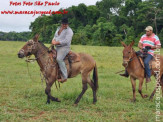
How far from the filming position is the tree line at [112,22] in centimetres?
5050

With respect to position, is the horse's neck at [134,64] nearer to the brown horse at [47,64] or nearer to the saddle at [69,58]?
the brown horse at [47,64]

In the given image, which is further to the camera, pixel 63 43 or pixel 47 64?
pixel 47 64

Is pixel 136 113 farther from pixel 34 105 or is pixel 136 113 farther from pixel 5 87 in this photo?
pixel 5 87

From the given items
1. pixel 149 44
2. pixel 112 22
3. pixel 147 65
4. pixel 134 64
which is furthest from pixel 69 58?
pixel 112 22

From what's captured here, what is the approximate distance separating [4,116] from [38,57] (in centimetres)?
233

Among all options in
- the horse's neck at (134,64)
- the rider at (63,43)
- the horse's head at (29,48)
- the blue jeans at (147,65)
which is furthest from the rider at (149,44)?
the horse's head at (29,48)

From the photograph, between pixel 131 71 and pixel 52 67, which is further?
pixel 131 71

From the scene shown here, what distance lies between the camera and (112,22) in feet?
196

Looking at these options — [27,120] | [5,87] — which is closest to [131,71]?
[27,120]

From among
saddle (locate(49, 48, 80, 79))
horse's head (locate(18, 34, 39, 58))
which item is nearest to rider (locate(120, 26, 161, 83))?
saddle (locate(49, 48, 80, 79))

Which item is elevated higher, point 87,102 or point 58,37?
point 58,37

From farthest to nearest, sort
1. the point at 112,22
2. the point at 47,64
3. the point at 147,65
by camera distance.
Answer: the point at 112,22, the point at 147,65, the point at 47,64

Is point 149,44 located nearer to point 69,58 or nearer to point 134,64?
point 134,64

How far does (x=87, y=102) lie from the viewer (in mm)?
7605
